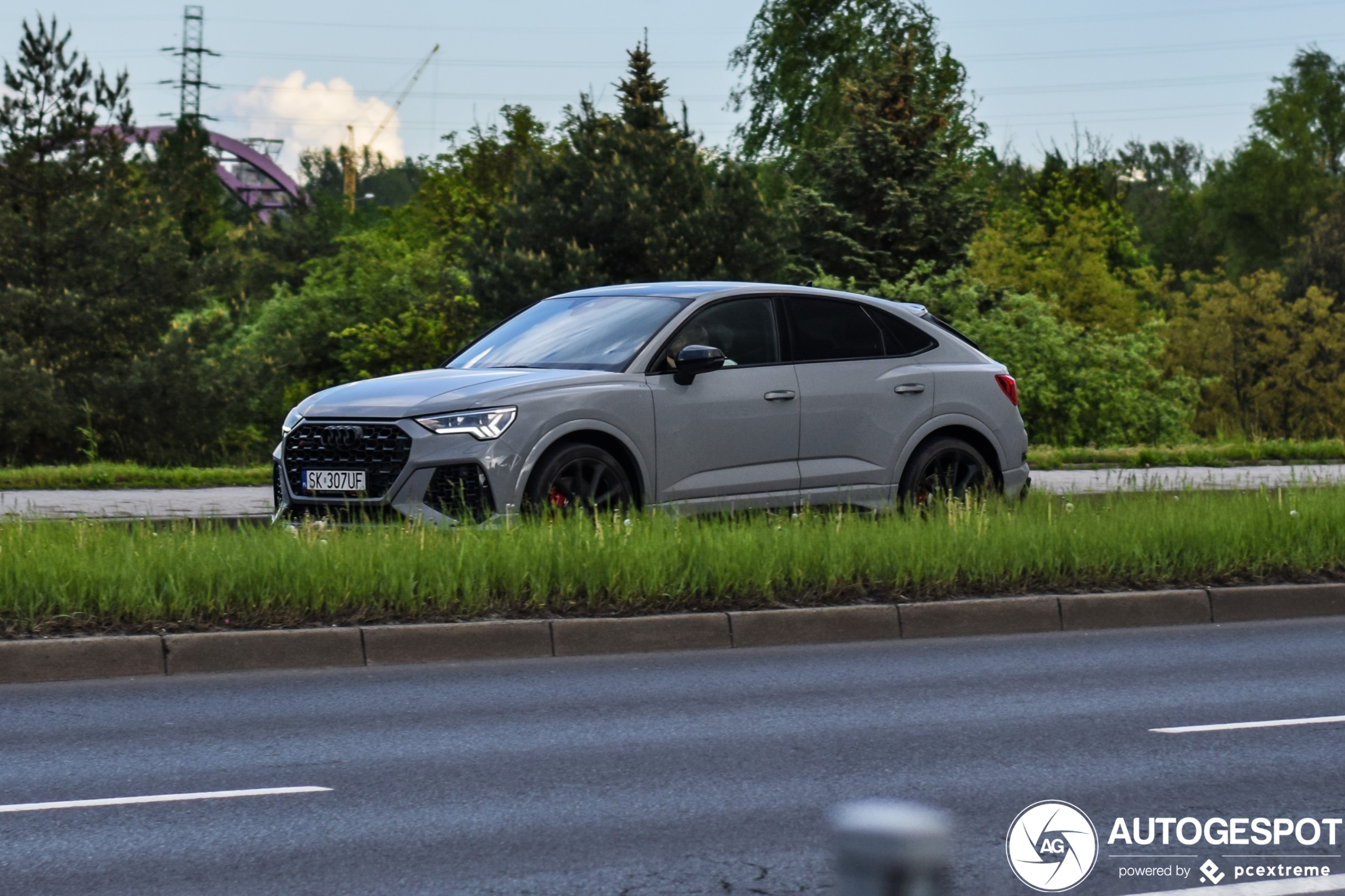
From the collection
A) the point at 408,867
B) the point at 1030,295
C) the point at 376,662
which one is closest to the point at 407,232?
the point at 1030,295

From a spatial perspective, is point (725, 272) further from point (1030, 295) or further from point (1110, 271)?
point (1110, 271)

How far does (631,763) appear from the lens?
18.7ft

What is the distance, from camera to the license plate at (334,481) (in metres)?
9.38

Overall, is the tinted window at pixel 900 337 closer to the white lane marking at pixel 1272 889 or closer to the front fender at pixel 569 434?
the front fender at pixel 569 434

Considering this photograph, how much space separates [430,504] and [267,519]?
305 cm

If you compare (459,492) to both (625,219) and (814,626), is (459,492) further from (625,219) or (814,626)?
(625,219)

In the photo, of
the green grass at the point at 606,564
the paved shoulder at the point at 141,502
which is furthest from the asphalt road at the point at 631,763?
the paved shoulder at the point at 141,502

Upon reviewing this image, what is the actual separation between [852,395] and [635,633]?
3217 mm

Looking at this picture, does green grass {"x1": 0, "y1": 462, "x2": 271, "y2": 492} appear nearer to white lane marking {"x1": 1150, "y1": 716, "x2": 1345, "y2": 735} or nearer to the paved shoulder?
the paved shoulder

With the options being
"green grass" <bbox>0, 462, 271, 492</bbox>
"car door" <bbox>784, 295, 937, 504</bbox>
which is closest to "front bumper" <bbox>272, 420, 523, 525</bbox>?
"car door" <bbox>784, 295, 937, 504</bbox>

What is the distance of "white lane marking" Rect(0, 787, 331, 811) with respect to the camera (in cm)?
504

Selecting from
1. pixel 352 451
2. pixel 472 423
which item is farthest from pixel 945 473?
pixel 352 451

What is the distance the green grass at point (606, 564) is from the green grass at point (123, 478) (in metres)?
5.59

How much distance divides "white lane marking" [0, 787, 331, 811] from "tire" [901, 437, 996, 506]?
6.40 m
